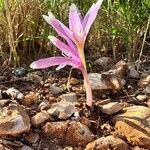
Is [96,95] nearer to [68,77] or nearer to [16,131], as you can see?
[68,77]

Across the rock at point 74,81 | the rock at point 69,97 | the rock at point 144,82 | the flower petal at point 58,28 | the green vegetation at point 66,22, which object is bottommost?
the rock at point 69,97

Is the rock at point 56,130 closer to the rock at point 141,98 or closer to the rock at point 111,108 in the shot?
the rock at point 111,108

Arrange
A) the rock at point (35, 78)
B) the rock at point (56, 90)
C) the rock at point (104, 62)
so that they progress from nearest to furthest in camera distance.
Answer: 1. the rock at point (56, 90)
2. the rock at point (35, 78)
3. the rock at point (104, 62)

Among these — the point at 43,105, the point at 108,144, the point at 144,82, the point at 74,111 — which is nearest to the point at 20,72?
the point at 43,105

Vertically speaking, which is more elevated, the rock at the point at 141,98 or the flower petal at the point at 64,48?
the flower petal at the point at 64,48

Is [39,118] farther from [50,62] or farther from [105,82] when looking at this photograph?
[105,82]

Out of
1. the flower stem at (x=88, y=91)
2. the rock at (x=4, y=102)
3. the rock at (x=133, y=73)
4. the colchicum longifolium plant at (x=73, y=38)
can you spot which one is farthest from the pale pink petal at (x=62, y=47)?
the rock at (x=133, y=73)

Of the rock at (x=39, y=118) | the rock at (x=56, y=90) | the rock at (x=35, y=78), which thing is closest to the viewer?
the rock at (x=39, y=118)
